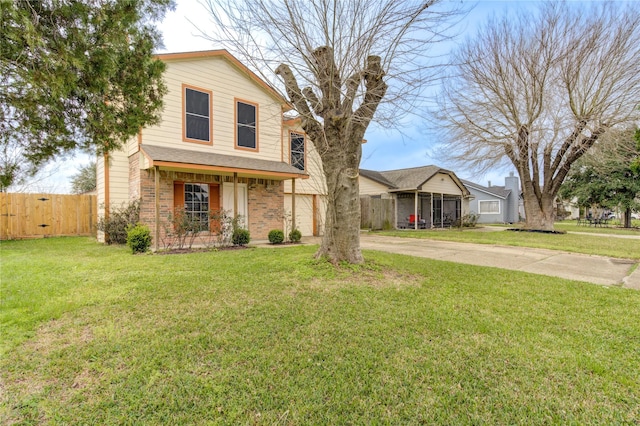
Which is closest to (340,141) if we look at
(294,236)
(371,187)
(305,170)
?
(294,236)

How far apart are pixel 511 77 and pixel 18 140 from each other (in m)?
17.2

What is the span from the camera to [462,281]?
16.8ft

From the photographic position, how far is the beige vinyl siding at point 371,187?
1931cm

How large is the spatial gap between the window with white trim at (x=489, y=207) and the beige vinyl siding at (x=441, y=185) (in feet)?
29.7

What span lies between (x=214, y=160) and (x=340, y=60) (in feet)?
→ 18.8

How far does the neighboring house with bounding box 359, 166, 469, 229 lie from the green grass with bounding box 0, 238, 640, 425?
14.2m

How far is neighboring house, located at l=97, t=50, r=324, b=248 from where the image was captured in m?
9.11

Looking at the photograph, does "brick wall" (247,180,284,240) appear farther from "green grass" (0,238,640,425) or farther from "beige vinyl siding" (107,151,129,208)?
"green grass" (0,238,640,425)

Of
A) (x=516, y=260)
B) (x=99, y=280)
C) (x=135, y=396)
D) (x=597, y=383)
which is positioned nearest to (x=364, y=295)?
(x=597, y=383)

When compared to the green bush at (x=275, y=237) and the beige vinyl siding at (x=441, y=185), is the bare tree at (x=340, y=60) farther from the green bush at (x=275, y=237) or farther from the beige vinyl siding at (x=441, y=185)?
the beige vinyl siding at (x=441, y=185)

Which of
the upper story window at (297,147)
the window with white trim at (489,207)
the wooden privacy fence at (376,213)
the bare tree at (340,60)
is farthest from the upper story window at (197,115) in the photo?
the window with white trim at (489,207)

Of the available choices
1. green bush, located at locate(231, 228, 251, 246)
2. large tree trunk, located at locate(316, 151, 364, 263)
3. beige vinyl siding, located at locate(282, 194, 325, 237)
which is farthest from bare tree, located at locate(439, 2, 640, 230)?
green bush, located at locate(231, 228, 251, 246)

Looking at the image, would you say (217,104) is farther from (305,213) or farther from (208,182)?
(305,213)

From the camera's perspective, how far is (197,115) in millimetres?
10141
